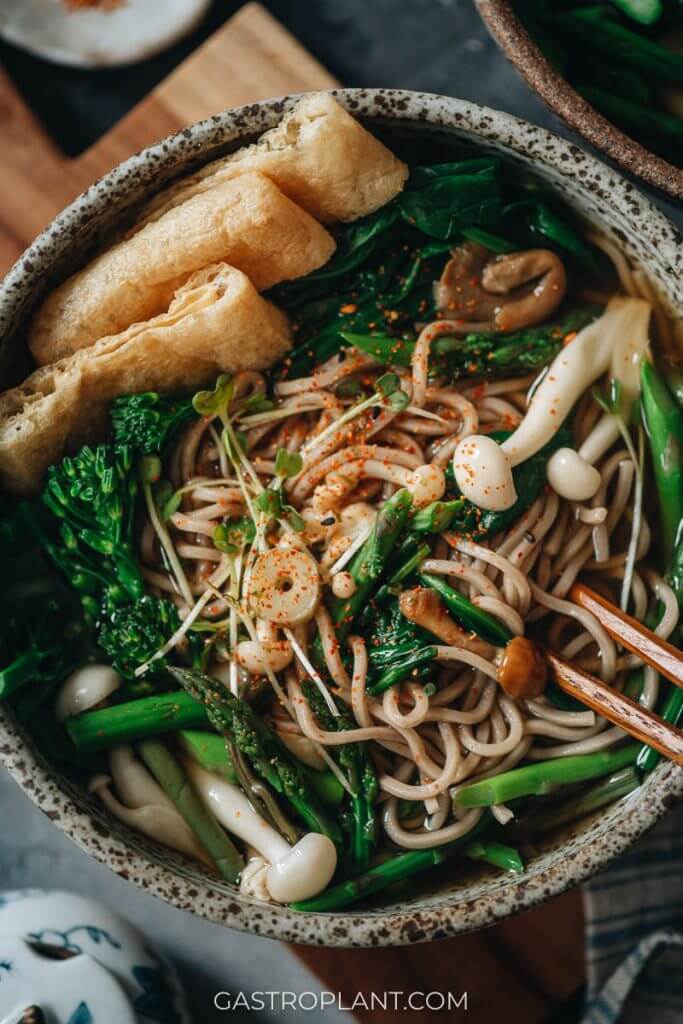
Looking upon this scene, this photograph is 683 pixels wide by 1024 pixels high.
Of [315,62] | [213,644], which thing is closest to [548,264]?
[315,62]

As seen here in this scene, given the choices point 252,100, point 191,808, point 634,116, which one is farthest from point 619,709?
point 252,100

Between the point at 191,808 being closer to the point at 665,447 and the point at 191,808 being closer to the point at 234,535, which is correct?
the point at 234,535

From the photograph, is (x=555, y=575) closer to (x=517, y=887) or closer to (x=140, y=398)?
(x=517, y=887)

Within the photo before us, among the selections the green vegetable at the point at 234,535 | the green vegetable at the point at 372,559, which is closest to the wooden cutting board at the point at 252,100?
the green vegetable at the point at 372,559

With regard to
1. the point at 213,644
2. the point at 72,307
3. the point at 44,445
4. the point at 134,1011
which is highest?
the point at 72,307

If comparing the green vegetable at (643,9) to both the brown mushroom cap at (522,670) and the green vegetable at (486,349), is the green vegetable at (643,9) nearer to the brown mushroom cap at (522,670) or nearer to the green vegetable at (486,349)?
the green vegetable at (486,349)

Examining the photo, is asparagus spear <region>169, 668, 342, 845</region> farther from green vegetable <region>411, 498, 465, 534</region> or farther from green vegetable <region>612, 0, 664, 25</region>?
green vegetable <region>612, 0, 664, 25</region>

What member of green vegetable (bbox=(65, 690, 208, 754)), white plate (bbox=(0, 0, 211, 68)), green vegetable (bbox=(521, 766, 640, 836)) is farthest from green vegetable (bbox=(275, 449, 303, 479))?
white plate (bbox=(0, 0, 211, 68))
